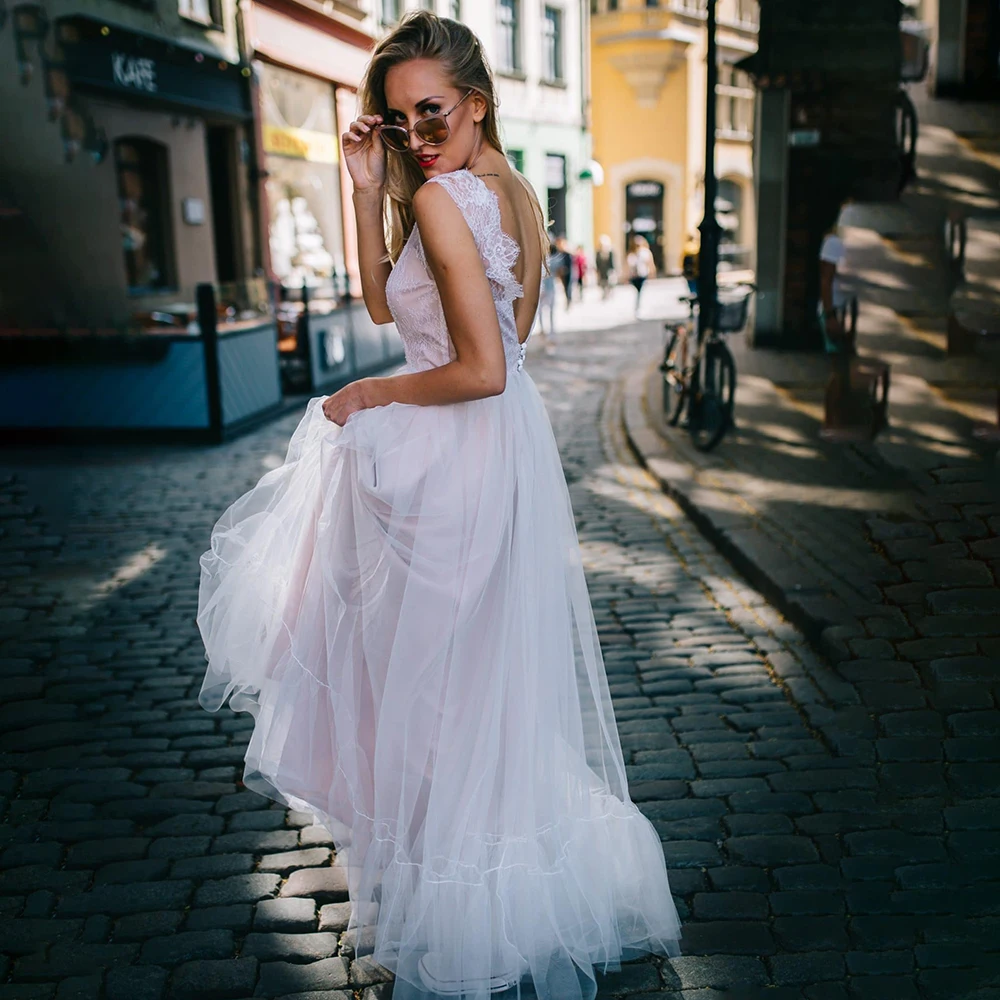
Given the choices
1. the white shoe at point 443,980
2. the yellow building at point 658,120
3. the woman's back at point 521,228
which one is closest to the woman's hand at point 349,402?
the woman's back at point 521,228

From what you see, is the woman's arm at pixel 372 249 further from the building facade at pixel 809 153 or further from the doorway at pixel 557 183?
the doorway at pixel 557 183

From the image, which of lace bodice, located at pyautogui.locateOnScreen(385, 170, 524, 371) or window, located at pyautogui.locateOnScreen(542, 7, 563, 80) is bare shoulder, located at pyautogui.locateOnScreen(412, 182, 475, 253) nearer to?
lace bodice, located at pyautogui.locateOnScreen(385, 170, 524, 371)

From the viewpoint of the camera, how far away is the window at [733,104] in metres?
41.4

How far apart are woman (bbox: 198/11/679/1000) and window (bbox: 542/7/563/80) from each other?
1350 inches

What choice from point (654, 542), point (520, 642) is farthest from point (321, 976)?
point (654, 542)

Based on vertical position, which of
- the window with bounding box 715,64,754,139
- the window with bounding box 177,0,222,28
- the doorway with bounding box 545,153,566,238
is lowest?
the doorway with bounding box 545,153,566,238

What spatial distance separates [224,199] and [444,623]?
1684 centimetres

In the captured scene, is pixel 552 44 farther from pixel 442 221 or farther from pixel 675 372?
pixel 442 221

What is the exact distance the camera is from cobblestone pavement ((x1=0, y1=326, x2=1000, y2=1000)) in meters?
2.78

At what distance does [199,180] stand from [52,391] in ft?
25.4

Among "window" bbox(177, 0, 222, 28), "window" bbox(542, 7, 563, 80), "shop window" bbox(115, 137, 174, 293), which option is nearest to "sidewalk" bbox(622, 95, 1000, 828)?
"shop window" bbox(115, 137, 174, 293)

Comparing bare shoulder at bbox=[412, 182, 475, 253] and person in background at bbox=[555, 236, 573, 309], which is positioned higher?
bare shoulder at bbox=[412, 182, 475, 253]

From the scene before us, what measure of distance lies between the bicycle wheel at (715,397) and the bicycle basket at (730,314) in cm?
34

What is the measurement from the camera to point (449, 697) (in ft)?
8.60
